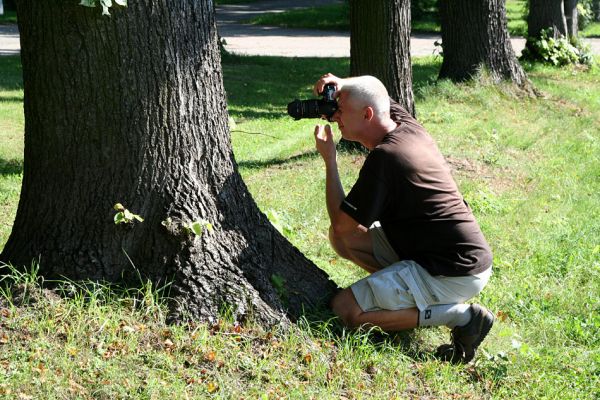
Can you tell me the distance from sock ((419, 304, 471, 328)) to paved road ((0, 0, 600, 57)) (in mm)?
12855

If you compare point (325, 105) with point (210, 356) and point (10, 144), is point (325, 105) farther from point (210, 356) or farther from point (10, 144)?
point (10, 144)

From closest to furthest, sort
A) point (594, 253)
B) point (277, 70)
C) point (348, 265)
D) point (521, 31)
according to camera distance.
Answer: point (348, 265), point (594, 253), point (277, 70), point (521, 31)

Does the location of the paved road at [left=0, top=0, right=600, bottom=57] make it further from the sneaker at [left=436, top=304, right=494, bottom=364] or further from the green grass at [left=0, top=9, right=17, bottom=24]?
the sneaker at [left=436, top=304, right=494, bottom=364]

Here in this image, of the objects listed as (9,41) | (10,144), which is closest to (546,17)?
(10,144)

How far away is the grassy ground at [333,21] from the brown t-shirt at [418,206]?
2238cm

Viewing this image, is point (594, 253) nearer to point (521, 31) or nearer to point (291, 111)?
point (291, 111)

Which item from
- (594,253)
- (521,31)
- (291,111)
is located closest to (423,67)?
(521,31)

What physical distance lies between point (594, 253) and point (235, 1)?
31.3m

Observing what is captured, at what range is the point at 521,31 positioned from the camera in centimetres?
2528

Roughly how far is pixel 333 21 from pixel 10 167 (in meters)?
20.8

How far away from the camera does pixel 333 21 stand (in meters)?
28.0

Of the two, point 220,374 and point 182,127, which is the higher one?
point 182,127

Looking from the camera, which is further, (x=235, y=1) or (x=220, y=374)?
(x=235, y=1)

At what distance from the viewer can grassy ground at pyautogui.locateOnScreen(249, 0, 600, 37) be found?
88.7 feet
